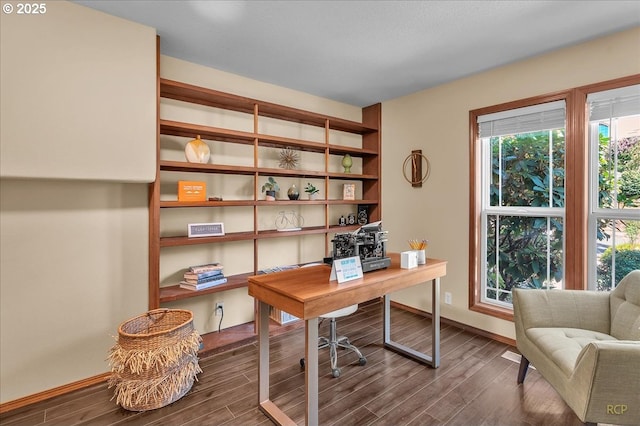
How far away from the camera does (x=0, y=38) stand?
1786mm

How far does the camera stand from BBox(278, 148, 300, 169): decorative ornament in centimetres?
347

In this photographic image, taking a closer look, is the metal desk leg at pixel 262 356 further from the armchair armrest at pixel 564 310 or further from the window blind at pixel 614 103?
the window blind at pixel 614 103

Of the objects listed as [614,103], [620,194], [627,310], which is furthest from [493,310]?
[614,103]

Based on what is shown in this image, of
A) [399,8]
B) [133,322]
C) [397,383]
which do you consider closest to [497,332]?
Result: [397,383]

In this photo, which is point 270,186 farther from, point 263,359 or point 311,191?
point 263,359

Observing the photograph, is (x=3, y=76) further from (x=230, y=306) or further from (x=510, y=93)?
(x=510, y=93)

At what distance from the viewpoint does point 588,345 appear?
1518mm

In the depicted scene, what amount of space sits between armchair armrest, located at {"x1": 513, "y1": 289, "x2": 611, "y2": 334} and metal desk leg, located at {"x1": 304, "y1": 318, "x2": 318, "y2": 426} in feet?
5.10

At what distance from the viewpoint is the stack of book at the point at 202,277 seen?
8.89 ft

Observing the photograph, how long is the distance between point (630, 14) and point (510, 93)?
911mm

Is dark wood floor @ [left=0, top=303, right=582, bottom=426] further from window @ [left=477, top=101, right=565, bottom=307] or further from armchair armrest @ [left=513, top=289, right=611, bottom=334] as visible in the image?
window @ [left=477, top=101, right=565, bottom=307]

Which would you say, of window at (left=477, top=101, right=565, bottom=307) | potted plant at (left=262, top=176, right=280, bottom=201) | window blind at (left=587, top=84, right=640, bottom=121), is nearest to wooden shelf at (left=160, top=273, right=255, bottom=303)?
potted plant at (left=262, top=176, right=280, bottom=201)

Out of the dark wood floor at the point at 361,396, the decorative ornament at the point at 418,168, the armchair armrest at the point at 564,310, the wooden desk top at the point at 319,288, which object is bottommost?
the dark wood floor at the point at 361,396

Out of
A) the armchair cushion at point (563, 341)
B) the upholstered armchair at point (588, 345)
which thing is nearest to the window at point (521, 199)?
the upholstered armchair at point (588, 345)
